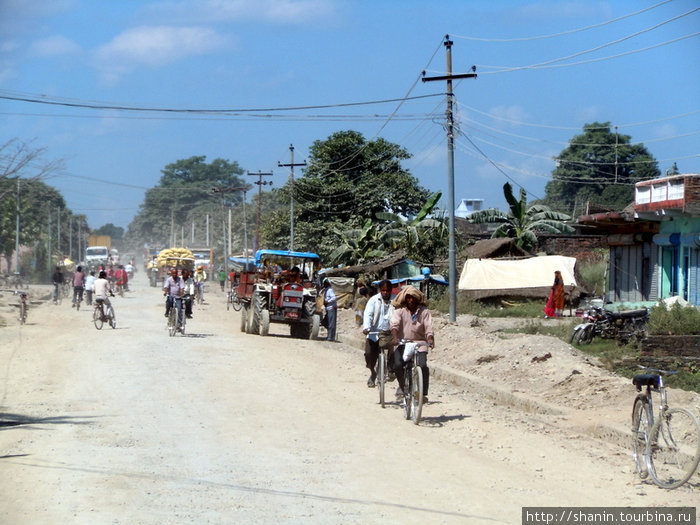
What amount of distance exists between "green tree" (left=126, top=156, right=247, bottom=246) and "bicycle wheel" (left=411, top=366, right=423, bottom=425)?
132 metres

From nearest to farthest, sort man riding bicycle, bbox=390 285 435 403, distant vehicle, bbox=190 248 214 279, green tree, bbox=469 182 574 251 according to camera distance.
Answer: man riding bicycle, bbox=390 285 435 403
green tree, bbox=469 182 574 251
distant vehicle, bbox=190 248 214 279

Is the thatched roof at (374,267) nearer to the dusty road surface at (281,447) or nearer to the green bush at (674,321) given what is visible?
the green bush at (674,321)

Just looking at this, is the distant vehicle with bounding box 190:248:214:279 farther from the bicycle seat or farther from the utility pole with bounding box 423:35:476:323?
the bicycle seat

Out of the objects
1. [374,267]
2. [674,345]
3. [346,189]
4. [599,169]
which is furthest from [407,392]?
[599,169]

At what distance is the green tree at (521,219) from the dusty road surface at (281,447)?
1908 centimetres

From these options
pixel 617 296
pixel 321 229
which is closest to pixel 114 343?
pixel 617 296

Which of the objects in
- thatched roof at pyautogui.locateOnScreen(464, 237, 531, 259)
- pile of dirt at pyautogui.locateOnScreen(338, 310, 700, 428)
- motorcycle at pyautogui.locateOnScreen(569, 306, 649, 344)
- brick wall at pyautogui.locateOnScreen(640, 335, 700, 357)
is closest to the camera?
pile of dirt at pyautogui.locateOnScreen(338, 310, 700, 428)

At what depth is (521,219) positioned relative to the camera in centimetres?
3803

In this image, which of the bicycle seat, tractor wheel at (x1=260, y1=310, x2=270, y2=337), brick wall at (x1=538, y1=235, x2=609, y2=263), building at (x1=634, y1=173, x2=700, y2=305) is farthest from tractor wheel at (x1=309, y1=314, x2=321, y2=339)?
brick wall at (x1=538, y1=235, x2=609, y2=263)

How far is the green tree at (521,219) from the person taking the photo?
37031 mm

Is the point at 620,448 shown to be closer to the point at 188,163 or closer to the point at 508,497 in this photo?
the point at 508,497

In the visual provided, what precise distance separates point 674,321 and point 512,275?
48.8 ft

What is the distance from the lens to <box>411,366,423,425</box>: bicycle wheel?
1170cm

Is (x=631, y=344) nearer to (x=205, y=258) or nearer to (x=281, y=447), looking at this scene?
(x=281, y=447)
